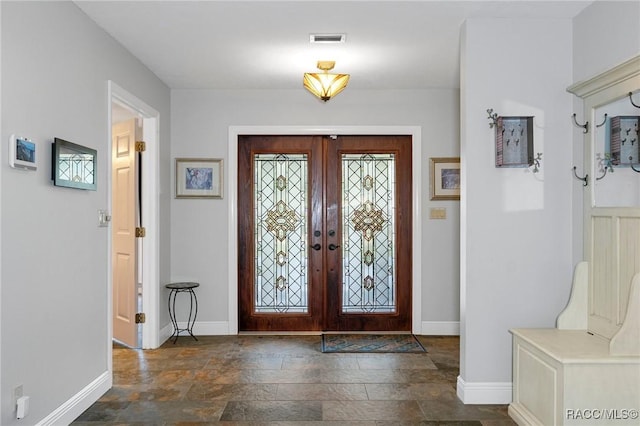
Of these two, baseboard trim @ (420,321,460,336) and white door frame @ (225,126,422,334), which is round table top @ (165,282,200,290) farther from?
baseboard trim @ (420,321,460,336)

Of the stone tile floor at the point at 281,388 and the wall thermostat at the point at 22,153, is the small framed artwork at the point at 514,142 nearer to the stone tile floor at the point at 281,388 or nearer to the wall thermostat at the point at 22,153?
the stone tile floor at the point at 281,388

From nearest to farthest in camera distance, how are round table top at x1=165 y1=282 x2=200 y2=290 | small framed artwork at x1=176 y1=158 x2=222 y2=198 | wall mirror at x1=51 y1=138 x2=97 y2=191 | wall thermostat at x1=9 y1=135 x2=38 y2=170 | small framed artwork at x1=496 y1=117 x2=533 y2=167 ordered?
wall thermostat at x1=9 y1=135 x2=38 y2=170, wall mirror at x1=51 y1=138 x2=97 y2=191, small framed artwork at x1=496 y1=117 x2=533 y2=167, round table top at x1=165 y1=282 x2=200 y2=290, small framed artwork at x1=176 y1=158 x2=222 y2=198

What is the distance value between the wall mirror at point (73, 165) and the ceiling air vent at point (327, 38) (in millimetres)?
1677

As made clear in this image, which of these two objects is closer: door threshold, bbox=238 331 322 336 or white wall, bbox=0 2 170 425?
white wall, bbox=0 2 170 425

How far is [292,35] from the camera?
355cm

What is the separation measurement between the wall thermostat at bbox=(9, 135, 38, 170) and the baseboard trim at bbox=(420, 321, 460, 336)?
3855 millimetres

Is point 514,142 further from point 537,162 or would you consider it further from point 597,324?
point 597,324

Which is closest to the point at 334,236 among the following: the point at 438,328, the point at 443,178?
the point at 443,178

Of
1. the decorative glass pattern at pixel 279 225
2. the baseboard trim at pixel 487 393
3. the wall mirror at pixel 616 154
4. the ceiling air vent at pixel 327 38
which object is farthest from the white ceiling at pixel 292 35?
the baseboard trim at pixel 487 393

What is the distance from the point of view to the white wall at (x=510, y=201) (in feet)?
10.6

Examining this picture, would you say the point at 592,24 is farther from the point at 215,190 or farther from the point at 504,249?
the point at 215,190

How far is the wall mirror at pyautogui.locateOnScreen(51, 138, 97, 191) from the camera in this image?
8.93 ft

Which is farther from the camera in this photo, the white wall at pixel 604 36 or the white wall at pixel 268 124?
the white wall at pixel 268 124

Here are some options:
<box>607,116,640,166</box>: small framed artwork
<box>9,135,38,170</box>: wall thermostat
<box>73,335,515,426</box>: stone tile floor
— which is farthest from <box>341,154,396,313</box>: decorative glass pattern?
<box>9,135,38,170</box>: wall thermostat
